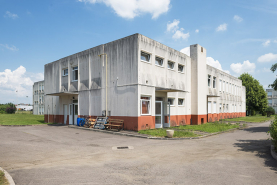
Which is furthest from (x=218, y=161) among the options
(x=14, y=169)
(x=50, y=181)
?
(x=14, y=169)

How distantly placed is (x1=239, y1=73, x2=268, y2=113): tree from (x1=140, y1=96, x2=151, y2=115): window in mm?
45165

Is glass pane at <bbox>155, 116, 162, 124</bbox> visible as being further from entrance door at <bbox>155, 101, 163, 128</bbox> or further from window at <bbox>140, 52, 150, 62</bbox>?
window at <bbox>140, 52, 150, 62</bbox>

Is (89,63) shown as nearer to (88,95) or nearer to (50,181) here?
(88,95)

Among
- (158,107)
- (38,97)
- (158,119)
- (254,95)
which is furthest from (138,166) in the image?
(38,97)

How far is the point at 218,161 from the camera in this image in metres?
7.90

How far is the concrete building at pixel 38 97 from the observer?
59.2 m

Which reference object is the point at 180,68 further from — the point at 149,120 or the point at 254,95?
the point at 254,95

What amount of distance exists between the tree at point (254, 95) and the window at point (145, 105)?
4516 cm

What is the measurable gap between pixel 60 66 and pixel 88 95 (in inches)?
272

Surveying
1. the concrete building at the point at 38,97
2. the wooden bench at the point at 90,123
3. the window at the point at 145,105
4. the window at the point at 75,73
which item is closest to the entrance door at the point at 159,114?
the window at the point at 145,105

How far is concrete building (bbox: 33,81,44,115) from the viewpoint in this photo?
5921 centimetres

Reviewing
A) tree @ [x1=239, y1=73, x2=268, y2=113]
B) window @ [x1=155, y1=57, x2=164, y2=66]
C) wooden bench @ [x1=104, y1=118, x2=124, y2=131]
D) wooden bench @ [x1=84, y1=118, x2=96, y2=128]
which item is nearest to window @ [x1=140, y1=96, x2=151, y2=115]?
wooden bench @ [x1=104, y1=118, x2=124, y2=131]

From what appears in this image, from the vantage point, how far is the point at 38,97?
2379 inches

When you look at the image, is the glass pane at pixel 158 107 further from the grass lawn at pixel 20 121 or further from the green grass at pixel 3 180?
the green grass at pixel 3 180
